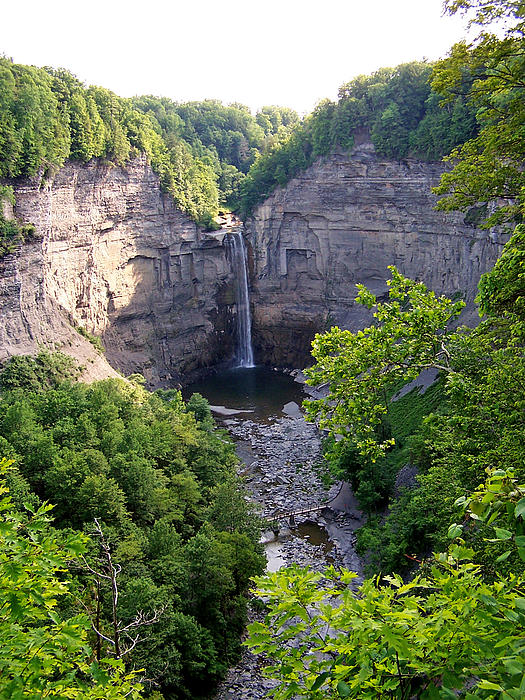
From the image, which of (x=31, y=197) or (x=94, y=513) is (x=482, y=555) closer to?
(x=94, y=513)

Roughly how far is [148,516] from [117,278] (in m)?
26.7

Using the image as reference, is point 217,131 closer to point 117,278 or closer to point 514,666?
point 117,278

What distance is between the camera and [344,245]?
49.2m

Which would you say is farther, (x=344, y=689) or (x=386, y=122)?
(x=386, y=122)

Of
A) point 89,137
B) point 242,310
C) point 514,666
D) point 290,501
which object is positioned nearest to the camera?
point 514,666

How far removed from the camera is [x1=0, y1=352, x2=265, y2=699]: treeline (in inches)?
652

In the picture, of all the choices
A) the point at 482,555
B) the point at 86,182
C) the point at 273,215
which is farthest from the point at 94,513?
the point at 273,215

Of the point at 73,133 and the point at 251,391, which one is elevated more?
the point at 73,133

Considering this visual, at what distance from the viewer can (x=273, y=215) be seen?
5259cm

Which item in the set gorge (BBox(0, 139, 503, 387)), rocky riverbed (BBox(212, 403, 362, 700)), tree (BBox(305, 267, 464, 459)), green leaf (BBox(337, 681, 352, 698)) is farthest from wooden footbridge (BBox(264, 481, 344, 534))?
green leaf (BBox(337, 681, 352, 698))

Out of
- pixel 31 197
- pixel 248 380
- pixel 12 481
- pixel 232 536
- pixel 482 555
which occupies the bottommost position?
pixel 248 380

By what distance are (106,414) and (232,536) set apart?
8.97m

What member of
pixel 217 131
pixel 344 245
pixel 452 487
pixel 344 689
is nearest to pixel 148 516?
pixel 452 487

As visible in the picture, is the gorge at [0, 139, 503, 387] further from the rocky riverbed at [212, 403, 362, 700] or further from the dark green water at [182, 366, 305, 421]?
the rocky riverbed at [212, 403, 362, 700]
